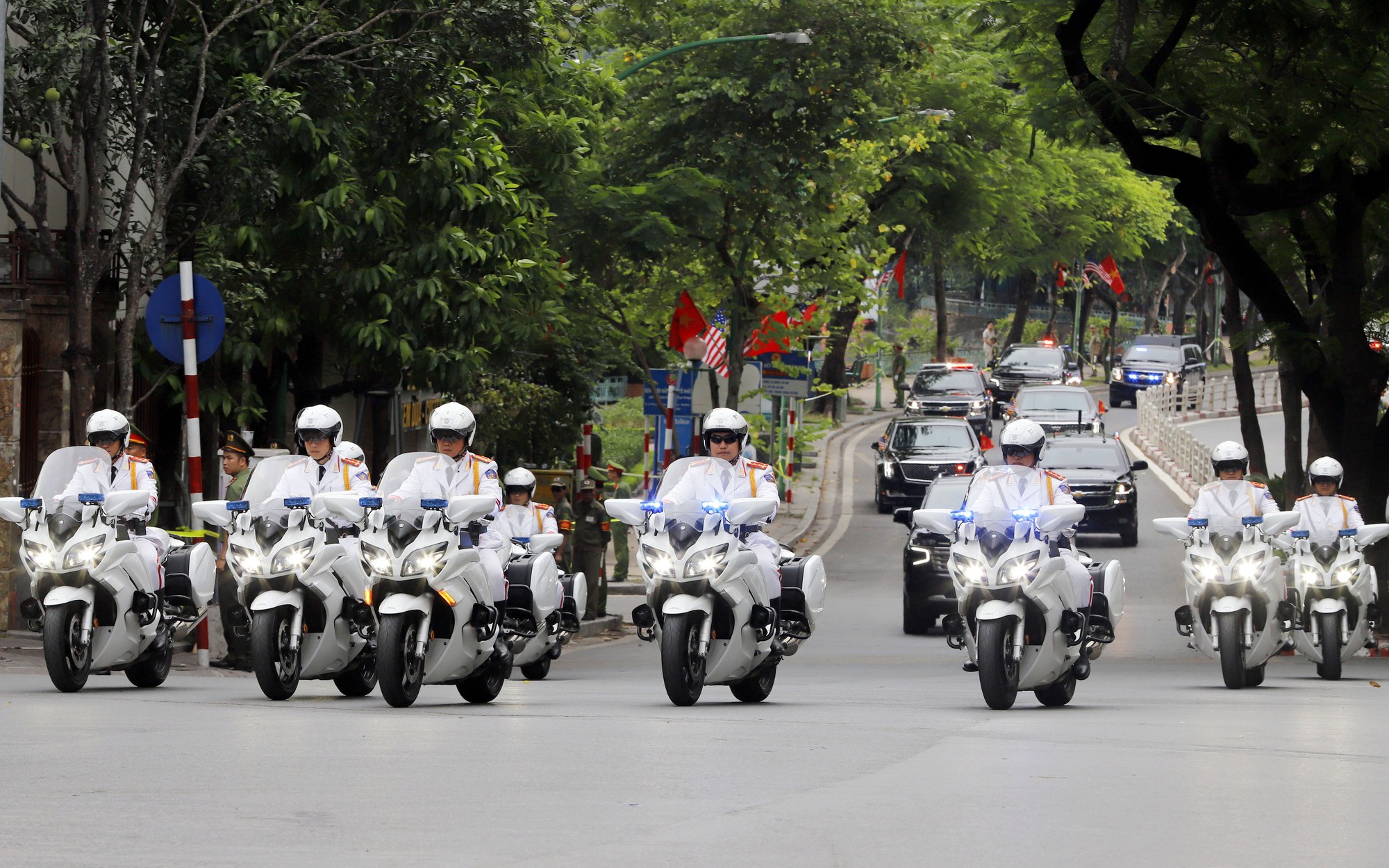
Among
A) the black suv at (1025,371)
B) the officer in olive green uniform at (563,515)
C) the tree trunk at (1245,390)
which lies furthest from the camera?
the black suv at (1025,371)

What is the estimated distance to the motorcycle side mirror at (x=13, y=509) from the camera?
12836mm

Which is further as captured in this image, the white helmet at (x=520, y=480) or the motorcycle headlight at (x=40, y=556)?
the white helmet at (x=520, y=480)

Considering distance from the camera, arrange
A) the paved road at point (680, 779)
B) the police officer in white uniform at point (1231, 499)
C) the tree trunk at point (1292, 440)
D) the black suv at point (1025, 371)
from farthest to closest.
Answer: the black suv at point (1025, 371)
the tree trunk at point (1292, 440)
the police officer in white uniform at point (1231, 499)
the paved road at point (680, 779)

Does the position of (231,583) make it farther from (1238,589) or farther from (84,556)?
(1238,589)

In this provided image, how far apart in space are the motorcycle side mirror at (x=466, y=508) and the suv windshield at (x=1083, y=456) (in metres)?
20.9

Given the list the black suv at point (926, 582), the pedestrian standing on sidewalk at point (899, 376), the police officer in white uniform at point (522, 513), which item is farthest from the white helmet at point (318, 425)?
the pedestrian standing on sidewalk at point (899, 376)

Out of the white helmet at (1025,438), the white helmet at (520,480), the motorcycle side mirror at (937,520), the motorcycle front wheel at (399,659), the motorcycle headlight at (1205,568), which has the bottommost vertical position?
the motorcycle front wheel at (399,659)

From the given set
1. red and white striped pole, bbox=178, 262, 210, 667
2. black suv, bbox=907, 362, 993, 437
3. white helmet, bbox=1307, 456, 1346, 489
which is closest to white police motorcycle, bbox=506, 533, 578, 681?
red and white striped pole, bbox=178, 262, 210, 667

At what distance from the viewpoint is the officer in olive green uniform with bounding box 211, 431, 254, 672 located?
1518cm

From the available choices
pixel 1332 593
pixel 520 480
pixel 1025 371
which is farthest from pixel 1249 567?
pixel 1025 371

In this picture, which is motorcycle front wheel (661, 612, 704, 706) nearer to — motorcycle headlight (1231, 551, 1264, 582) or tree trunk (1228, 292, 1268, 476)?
motorcycle headlight (1231, 551, 1264, 582)

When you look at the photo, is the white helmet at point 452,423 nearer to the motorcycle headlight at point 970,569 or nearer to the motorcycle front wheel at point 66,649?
the motorcycle front wheel at point 66,649

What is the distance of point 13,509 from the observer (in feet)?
42.4

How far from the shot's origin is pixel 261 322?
65.6ft
